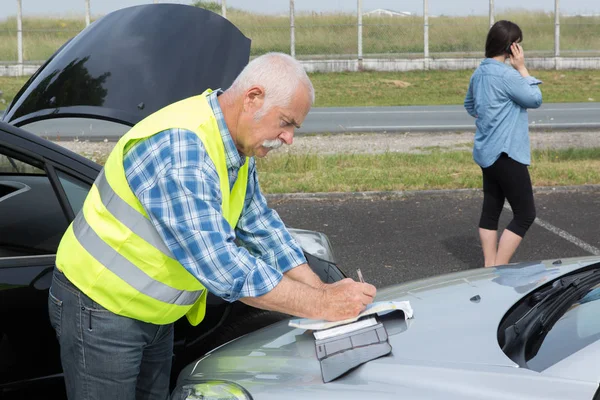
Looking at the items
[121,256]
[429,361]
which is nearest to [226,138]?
[121,256]

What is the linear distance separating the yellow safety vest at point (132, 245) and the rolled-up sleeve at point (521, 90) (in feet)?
10.9

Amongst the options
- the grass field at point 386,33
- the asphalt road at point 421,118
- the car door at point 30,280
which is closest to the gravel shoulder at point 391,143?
the asphalt road at point 421,118

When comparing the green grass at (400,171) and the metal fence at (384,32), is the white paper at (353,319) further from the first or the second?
the metal fence at (384,32)

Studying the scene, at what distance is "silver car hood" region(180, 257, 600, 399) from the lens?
221cm

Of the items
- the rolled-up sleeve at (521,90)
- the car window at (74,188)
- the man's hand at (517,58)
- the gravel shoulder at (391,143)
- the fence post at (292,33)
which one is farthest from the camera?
the fence post at (292,33)

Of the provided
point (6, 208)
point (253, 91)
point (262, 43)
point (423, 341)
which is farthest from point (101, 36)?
point (262, 43)

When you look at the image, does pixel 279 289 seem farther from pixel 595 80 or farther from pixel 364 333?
pixel 595 80

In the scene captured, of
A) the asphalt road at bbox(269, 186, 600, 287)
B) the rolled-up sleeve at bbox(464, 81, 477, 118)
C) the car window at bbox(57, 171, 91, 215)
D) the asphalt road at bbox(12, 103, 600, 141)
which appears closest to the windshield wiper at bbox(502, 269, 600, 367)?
the car window at bbox(57, 171, 91, 215)

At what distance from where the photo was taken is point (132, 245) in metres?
2.50

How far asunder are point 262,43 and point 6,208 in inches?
876

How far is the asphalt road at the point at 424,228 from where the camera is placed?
6.59 metres

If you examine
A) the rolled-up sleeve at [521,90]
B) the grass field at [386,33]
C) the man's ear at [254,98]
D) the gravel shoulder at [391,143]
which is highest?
the man's ear at [254,98]

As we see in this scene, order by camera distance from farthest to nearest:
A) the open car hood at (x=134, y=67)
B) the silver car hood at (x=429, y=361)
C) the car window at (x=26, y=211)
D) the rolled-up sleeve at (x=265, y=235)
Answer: the open car hood at (x=134, y=67) < the car window at (x=26, y=211) < the rolled-up sleeve at (x=265, y=235) < the silver car hood at (x=429, y=361)

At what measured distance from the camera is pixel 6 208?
3928mm
